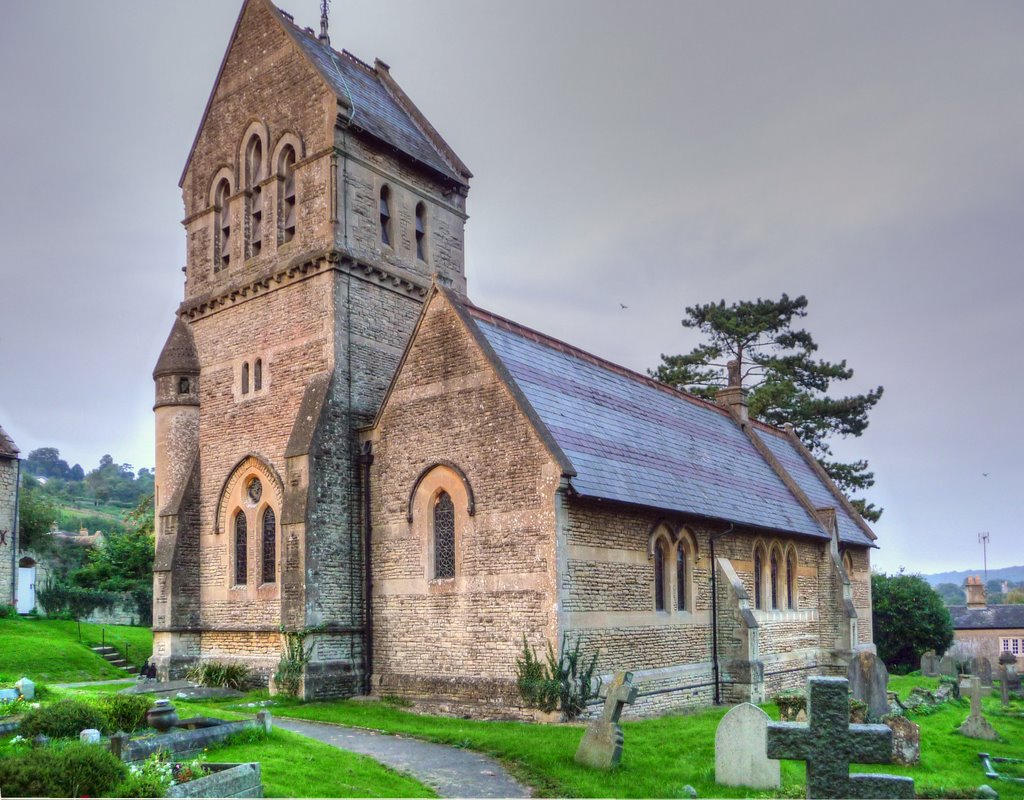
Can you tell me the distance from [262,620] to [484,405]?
9161mm

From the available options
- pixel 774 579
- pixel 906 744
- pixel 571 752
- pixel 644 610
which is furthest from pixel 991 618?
pixel 571 752

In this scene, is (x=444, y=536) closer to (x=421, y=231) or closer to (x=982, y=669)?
(x=421, y=231)

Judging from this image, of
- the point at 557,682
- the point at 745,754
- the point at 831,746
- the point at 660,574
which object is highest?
the point at 660,574

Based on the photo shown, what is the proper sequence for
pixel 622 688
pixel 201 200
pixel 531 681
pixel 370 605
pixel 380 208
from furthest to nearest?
pixel 201 200, pixel 380 208, pixel 370 605, pixel 531 681, pixel 622 688

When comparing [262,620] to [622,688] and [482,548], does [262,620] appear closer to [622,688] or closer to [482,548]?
[482,548]

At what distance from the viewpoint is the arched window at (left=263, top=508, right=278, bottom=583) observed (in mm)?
26000

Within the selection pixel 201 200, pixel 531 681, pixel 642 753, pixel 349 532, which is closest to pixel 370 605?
pixel 349 532

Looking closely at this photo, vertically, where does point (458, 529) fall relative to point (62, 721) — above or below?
above

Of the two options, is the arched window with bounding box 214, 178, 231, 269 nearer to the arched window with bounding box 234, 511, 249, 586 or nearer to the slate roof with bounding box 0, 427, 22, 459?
the arched window with bounding box 234, 511, 249, 586

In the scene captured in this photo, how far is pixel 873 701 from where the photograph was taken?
2212 cm

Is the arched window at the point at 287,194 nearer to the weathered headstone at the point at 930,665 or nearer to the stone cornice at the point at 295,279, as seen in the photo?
the stone cornice at the point at 295,279

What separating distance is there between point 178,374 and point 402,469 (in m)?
9.51

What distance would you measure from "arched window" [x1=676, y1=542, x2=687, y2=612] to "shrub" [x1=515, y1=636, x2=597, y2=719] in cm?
506

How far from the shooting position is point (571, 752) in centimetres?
1598
